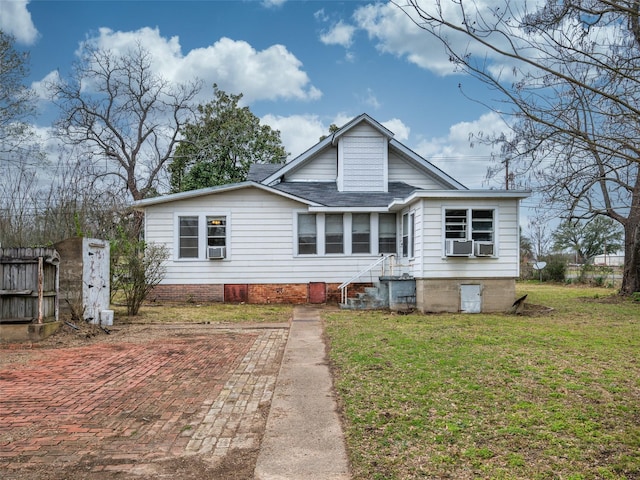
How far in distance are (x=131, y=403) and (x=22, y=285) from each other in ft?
17.7

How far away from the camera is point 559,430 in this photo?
4.33 meters

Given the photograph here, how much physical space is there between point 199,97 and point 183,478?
3254cm

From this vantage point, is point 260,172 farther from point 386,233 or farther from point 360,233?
point 386,233

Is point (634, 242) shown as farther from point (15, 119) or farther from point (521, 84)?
point (15, 119)

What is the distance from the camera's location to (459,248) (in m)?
13.6

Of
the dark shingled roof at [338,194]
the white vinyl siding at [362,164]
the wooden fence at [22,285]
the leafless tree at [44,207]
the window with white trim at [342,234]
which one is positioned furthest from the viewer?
the white vinyl siding at [362,164]

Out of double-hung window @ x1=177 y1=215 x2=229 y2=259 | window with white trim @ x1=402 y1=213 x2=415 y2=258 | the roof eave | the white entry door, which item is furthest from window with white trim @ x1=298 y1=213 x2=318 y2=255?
the white entry door

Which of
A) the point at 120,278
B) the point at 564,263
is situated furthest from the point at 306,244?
the point at 564,263

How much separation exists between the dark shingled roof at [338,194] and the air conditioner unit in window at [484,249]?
4.10 metres

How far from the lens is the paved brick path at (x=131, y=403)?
163 inches

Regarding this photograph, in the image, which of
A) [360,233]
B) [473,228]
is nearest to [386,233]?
[360,233]

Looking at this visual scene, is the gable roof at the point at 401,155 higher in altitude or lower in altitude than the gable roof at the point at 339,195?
higher

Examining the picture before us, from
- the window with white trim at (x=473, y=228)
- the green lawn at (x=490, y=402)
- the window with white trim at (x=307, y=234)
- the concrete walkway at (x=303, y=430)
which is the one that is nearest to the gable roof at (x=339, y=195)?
the window with white trim at (x=307, y=234)

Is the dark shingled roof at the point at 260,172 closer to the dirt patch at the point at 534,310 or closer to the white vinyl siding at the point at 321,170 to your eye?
the white vinyl siding at the point at 321,170
